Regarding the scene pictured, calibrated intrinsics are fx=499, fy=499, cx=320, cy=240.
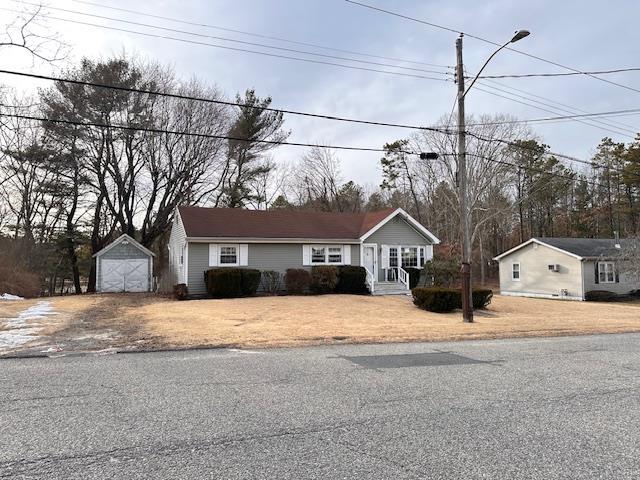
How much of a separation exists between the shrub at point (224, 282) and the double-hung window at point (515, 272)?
73.6 ft

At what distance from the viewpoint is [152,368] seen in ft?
26.3

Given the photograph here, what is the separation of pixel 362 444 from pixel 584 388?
158 inches

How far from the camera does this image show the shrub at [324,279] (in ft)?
81.6

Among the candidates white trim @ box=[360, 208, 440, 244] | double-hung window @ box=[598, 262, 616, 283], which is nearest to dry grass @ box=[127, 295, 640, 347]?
white trim @ box=[360, 208, 440, 244]

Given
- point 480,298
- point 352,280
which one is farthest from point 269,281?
point 480,298

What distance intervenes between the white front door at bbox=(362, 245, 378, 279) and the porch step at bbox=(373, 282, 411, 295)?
1111 millimetres

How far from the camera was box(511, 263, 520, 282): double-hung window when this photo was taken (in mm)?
36453

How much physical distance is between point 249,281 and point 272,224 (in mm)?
4426

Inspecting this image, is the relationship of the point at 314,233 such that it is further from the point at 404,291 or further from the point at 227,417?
the point at 227,417

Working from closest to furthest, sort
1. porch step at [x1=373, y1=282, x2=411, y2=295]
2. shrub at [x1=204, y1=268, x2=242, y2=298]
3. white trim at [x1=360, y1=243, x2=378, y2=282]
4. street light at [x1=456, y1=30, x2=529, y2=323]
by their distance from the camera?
street light at [x1=456, y1=30, x2=529, y2=323] → shrub at [x1=204, y1=268, x2=242, y2=298] → porch step at [x1=373, y1=282, x2=411, y2=295] → white trim at [x1=360, y1=243, x2=378, y2=282]

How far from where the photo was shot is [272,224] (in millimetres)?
26781

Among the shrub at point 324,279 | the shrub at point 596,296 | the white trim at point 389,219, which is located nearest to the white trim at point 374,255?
the white trim at point 389,219

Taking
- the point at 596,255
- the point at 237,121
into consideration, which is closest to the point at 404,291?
the point at 596,255

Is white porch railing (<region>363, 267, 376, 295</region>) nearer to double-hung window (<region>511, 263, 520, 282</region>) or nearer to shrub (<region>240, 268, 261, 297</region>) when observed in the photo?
shrub (<region>240, 268, 261, 297</region>)
